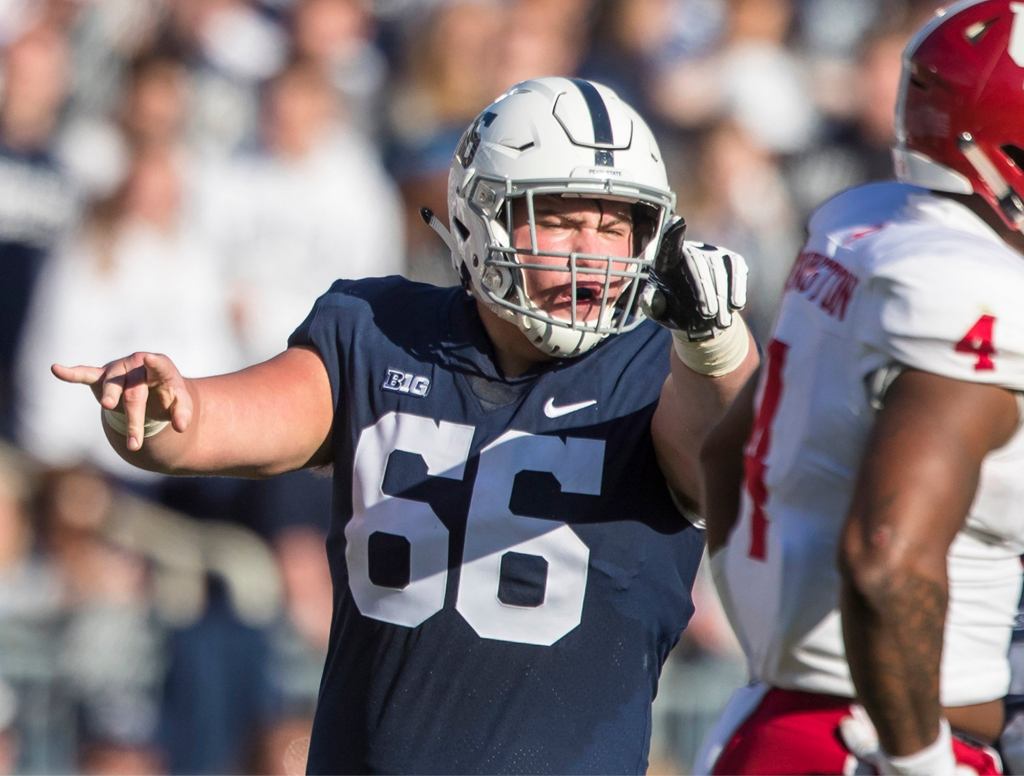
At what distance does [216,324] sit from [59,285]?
0.56 meters

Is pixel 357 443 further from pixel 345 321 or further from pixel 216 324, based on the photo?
pixel 216 324

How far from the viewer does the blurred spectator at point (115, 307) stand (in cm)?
560

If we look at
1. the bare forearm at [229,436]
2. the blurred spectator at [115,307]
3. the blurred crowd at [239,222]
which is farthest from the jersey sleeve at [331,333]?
the blurred spectator at [115,307]

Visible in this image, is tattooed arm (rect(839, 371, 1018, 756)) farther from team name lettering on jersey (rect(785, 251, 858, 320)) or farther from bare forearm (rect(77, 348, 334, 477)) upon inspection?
bare forearm (rect(77, 348, 334, 477))

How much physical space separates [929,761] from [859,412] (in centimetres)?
45

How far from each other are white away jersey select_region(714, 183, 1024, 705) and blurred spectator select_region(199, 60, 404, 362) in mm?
3658

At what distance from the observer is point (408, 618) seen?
9.56ft

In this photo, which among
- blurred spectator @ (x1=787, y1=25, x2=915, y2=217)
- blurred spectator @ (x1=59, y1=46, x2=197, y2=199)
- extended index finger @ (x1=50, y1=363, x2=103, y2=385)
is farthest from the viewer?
blurred spectator @ (x1=787, y1=25, x2=915, y2=217)

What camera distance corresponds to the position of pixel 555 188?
295cm

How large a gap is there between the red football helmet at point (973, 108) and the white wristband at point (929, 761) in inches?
28.2

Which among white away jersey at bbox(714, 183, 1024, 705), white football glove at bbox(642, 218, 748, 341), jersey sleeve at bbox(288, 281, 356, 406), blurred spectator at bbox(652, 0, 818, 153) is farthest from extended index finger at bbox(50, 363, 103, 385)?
blurred spectator at bbox(652, 0, 818, 153)

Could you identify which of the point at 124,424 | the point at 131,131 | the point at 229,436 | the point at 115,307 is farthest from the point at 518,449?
the point at 131,131

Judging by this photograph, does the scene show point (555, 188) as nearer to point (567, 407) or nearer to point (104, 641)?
point (567, 407)

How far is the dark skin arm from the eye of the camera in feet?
8.39
